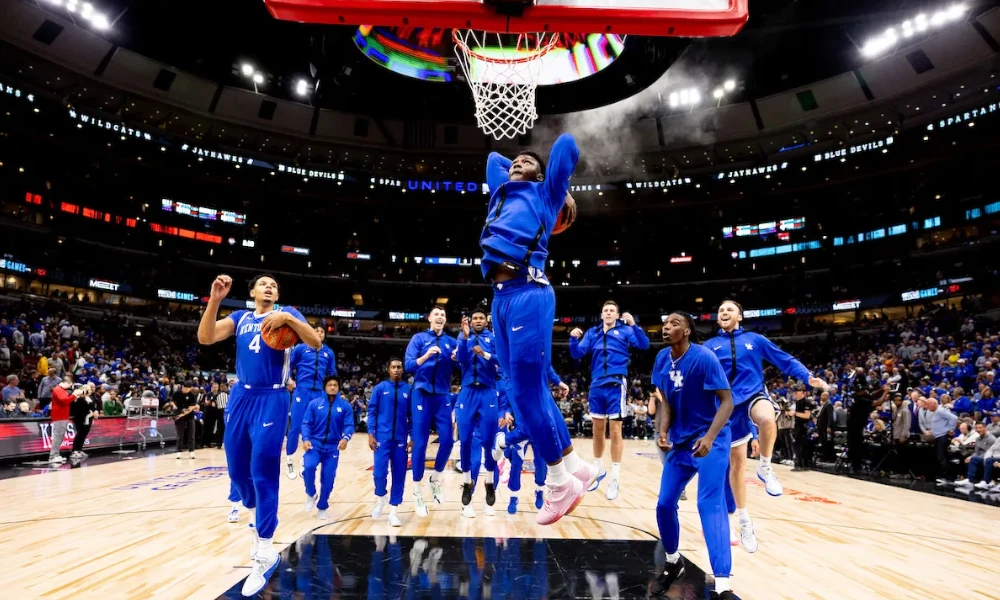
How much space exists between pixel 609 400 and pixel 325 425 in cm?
412

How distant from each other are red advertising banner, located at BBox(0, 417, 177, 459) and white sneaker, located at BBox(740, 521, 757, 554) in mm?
14631

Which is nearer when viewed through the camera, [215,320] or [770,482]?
[215,320]

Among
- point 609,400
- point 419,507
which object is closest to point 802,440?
point 609,400

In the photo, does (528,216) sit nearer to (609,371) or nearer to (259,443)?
(259,443)

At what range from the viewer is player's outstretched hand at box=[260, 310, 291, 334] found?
4.52 m

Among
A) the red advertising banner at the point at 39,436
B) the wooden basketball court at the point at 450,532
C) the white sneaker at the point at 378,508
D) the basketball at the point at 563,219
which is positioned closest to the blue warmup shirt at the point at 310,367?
the wooden basketball court at the point at 450,532

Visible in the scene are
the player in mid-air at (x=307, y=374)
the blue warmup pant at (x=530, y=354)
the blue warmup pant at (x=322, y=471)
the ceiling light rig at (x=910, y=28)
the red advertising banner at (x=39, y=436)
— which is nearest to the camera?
the blue warmup pant at (x=530, y=354)

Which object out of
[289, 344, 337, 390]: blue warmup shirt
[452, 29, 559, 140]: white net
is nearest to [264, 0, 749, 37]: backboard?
[452, 29, 559, 140]: white net

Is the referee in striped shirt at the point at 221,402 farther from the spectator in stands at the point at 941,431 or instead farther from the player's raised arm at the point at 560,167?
the spectator in stands at the point at 941,431

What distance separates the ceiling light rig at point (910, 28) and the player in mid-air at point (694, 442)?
94.2 feet

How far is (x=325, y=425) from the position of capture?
27.3 ft

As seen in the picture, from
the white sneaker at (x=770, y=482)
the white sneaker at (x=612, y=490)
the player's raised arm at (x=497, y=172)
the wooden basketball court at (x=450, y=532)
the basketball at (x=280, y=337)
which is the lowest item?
the wooden basketball court at (x=450, y=532)

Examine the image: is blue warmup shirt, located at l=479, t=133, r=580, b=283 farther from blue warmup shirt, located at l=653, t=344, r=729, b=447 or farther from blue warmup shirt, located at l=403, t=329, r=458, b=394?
blue warmup shirt, located at l=403, t=329, r=458, b=394

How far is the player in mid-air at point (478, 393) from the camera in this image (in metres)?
8.12
